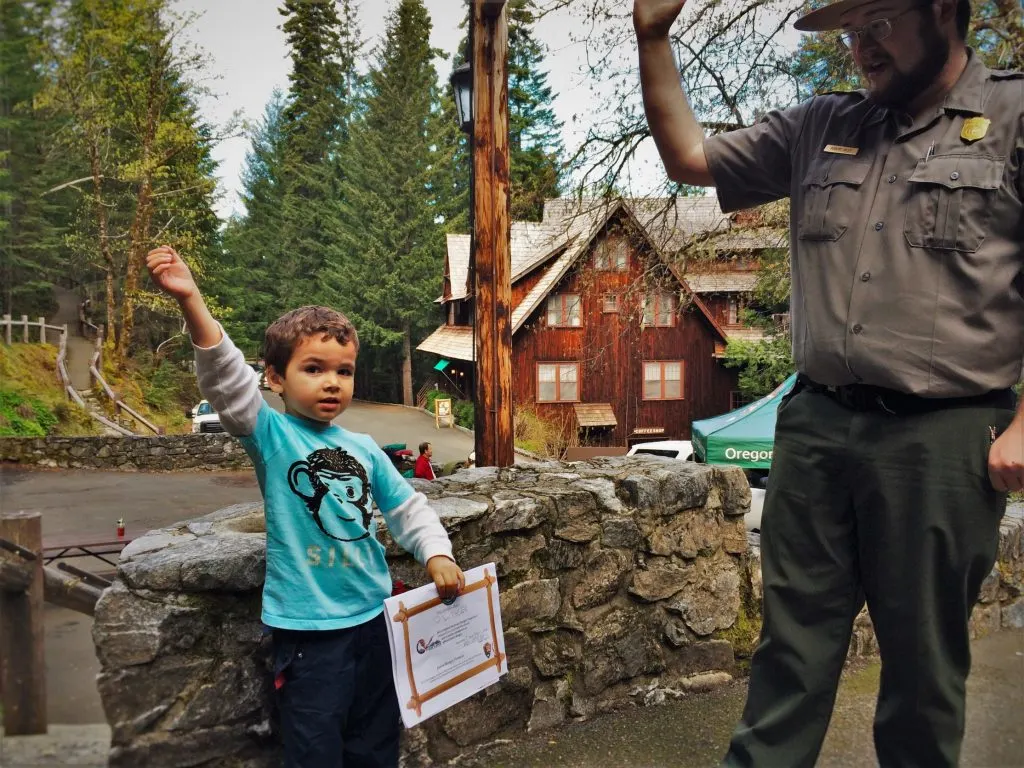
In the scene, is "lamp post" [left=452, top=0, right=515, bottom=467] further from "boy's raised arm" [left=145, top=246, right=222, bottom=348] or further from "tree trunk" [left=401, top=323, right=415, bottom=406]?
"boy's raised arm" [left=145, top=246, right=222, bottom=348]

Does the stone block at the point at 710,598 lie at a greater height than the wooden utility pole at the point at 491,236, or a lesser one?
lesser

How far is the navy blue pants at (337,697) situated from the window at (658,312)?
4.38 feet

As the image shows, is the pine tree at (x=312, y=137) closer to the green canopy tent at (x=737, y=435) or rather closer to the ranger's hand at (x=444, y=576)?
the ranger's hand at (x=444, y=576)

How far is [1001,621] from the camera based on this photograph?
291 cm

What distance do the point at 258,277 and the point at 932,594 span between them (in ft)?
4.94

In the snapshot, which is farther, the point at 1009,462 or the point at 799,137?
the point at 799,137

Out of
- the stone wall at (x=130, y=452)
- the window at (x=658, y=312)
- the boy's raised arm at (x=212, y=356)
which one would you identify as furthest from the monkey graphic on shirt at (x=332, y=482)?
the window at (x=658, y=312)

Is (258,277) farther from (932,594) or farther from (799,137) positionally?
(932,594)

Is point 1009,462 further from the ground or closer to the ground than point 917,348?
closer to the ground

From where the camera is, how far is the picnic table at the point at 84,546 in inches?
61.6

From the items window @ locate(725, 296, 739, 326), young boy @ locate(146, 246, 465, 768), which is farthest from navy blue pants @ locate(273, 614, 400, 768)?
window @ locate(725, 296, 739, 326)

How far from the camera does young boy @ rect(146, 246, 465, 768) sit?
1288mm

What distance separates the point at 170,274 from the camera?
1151 mm

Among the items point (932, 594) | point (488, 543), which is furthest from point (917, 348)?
point (488, 543)
